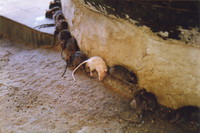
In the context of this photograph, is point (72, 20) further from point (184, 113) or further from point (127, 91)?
point (184, 113)

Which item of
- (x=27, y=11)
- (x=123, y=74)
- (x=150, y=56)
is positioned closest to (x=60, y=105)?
(x=123, y=74)

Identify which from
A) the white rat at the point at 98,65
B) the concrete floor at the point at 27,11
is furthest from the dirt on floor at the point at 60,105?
the concrete floor at the point at 27,11

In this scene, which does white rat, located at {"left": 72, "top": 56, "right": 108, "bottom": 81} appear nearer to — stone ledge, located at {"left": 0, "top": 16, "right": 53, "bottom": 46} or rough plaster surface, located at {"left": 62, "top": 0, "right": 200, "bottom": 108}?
rough plaster surface, located at {"left": 62, "top": 0, "right": 200, "bottom": 108}

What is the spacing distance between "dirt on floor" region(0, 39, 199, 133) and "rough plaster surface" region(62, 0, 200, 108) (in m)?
0.38

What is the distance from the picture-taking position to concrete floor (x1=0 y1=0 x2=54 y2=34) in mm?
4864

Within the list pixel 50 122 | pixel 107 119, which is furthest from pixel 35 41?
pixel 107 119

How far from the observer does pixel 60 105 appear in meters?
3.09

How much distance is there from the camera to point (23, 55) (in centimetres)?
444

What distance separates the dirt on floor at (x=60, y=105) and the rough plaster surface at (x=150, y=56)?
14.9 inches

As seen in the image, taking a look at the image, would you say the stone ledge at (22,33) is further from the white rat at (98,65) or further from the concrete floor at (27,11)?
the white rat at (98,65)

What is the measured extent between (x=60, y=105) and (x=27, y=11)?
338 centimetres

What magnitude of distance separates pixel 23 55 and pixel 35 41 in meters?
0.47

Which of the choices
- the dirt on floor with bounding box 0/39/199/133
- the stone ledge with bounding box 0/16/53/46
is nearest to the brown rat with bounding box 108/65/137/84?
the dirt on floor with bounding box 0/39/199/133

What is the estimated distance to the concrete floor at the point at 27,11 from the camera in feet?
16.0
